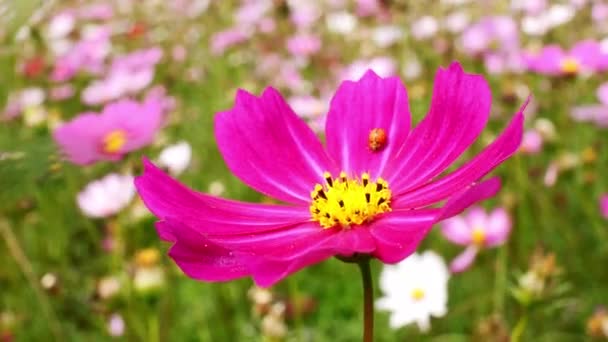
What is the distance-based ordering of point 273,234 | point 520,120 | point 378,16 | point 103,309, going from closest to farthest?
point 520,120 → point 273,234 → point 103,309 → point 378,16

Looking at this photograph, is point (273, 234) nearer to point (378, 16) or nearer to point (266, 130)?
point (266, 130)

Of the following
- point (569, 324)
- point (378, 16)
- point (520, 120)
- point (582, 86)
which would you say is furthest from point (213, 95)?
point (520, 120)

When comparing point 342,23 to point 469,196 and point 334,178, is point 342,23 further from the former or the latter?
point 469,196

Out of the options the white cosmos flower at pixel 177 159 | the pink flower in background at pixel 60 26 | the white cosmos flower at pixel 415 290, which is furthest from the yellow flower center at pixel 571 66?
the pink flower in background at pixel 60 26

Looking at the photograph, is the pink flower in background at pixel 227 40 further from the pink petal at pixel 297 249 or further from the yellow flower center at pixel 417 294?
the pink petal at pixel 297 249

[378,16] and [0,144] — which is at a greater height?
[378,16]

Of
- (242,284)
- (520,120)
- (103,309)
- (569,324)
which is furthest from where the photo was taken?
(242,284)

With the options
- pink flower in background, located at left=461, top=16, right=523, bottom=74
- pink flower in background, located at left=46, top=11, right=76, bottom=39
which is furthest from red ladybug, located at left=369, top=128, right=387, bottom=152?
pink flower in background, located at left=46, top=11, right=76, bottom=39
